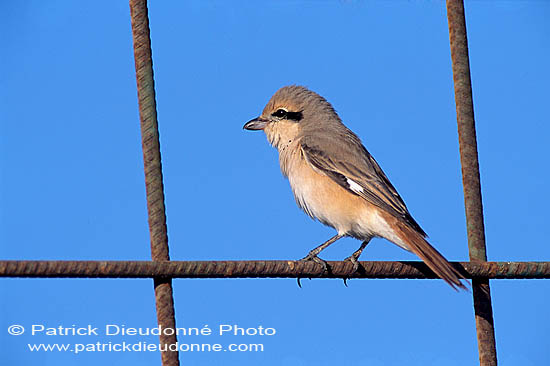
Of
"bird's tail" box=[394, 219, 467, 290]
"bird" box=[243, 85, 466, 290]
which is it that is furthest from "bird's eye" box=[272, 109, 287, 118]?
"bird's tail" box=[394, 219, 467, 290]

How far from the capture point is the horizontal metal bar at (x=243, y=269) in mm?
1681

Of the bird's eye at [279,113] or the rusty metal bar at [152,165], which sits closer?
the rusty metal bar at [152,165]

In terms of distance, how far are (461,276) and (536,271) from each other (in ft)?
1.09

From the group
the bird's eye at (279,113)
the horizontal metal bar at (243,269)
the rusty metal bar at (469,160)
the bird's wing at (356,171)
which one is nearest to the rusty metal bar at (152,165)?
the horizontal metal bar at (243,269)

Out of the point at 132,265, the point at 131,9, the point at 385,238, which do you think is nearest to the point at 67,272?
the point at 132,265

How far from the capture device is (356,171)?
399cm

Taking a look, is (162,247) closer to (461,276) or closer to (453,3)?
(461,276)

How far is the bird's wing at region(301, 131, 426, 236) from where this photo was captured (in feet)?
Answer: 12.4

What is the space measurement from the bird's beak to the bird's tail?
1429mm

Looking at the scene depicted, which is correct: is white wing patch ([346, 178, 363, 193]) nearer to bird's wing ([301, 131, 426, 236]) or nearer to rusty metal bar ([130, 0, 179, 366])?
bird's wing ([301, 131, 426, 236])

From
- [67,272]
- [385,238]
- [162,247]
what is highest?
[385,238]

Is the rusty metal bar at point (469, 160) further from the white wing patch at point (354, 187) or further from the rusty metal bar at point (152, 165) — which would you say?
the white wing patch at point (354, 187)

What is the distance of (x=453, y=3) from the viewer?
2.51 meters

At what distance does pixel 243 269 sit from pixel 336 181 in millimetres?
2086
